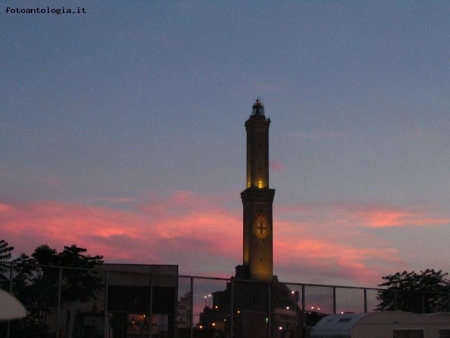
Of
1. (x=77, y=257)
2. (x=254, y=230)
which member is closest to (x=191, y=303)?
(x=77, y=257)

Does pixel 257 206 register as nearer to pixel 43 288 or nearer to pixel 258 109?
pixel 258 109

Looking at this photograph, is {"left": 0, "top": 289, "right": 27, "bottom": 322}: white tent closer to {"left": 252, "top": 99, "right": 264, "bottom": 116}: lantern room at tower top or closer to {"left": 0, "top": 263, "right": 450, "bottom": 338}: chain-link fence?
{"left": 0, "top": 263, "right": 450, "bottom": 338}: chain-link fence

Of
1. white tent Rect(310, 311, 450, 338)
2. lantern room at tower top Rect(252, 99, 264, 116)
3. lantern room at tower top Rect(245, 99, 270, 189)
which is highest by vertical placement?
lantern room at tower top Rect(252, 99, 264, 116)

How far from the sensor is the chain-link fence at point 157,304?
2405cm

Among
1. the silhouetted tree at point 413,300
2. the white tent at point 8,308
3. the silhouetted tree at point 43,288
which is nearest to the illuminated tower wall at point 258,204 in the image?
the silhouetted tree at point 413,300

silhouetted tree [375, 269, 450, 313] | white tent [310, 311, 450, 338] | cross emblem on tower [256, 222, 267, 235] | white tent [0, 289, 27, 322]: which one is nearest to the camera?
white tent [0, 289, 27, 322]

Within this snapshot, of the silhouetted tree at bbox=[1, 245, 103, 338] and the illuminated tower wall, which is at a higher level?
the illuminated tower wall

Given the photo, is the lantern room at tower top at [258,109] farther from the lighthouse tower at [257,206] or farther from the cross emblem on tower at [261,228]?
the cross emblem on tower at [261,228]

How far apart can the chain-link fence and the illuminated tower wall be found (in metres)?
91.0

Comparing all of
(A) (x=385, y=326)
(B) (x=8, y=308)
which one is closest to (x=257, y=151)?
(A) (x=385, y=326)

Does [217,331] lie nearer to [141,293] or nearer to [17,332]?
[141,293]

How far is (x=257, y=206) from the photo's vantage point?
125938 millimetres

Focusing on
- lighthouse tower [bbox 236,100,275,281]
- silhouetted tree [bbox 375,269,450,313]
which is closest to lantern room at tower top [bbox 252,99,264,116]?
lighthouse tower [bbox 236,100,275,281]

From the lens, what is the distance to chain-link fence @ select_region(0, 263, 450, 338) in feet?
78.9
